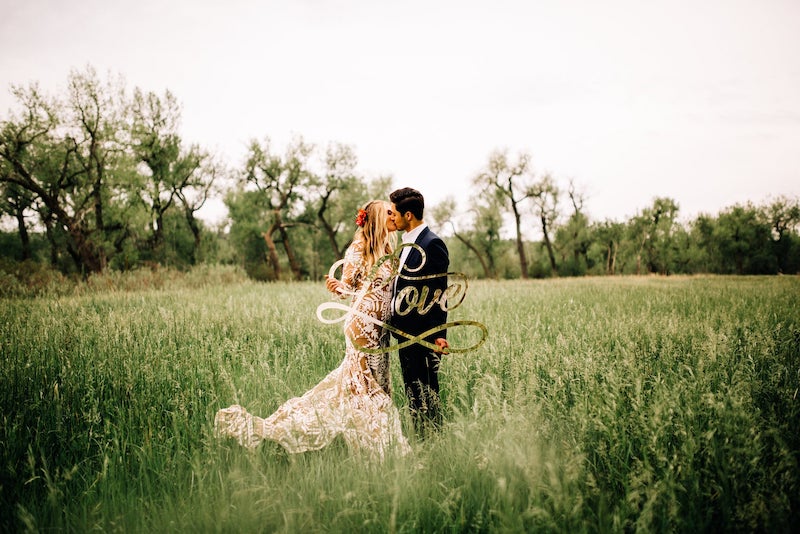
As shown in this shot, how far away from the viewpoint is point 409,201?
3.30m

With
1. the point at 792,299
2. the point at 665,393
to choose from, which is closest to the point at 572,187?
the point at 792,299

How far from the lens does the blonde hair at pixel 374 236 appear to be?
11.6 ft

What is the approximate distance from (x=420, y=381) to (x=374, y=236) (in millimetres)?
1448

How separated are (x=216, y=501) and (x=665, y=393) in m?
3.40

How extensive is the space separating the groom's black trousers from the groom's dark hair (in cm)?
125

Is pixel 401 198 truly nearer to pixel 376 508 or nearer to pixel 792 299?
pixel 376 508

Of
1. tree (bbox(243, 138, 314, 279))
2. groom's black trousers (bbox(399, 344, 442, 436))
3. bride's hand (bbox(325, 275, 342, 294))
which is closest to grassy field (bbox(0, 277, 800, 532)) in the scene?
groom's black trousers (bbox(399, 344, 442, 436))

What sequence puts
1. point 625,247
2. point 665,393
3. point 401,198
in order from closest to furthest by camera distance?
1. point 665,393
2. point 401,198
3. point 625,247

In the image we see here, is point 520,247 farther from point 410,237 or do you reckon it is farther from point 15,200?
point 15,200

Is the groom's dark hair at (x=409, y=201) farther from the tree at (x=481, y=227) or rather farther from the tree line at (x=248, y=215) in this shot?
the tree at (x=481, y=227)

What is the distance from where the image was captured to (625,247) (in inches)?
2389

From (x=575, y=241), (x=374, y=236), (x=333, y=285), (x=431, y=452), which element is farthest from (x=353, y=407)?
(x=575, y=241)

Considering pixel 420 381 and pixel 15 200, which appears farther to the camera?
pixel 15 200

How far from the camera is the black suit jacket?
309 cm
